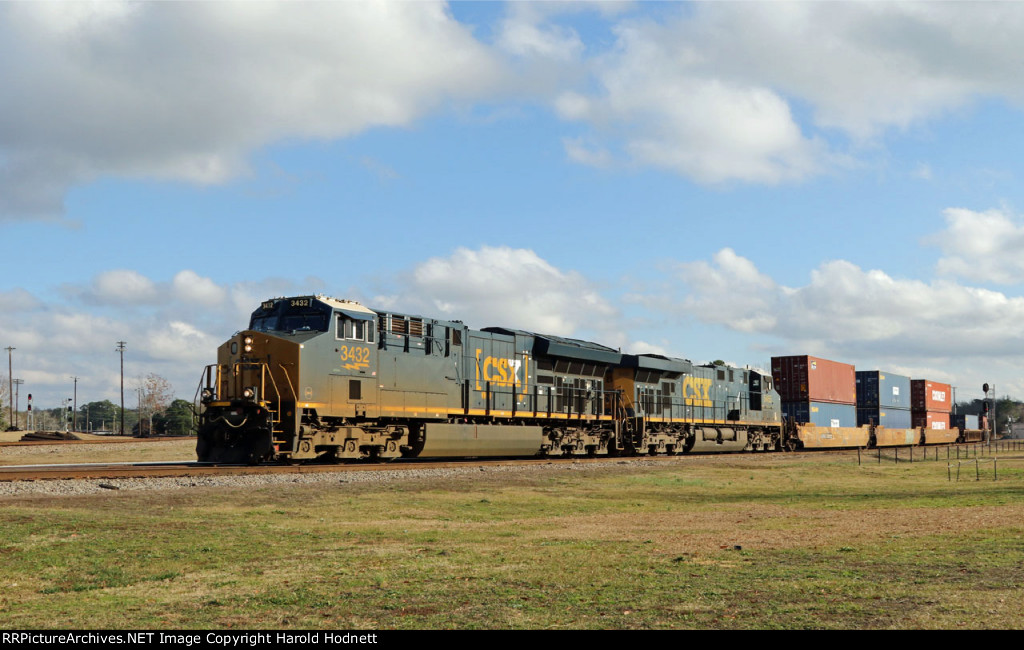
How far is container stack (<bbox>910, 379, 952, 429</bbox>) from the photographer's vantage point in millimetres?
63594

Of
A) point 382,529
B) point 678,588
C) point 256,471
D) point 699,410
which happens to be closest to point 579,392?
point 699,410

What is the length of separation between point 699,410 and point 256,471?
24.1 m

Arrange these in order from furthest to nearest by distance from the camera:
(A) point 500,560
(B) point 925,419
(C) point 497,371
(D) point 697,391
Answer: (B) point 925,419 → (D) point 697,391 → (C) point 497,371 → (A) point 500,560

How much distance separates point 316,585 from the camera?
9.34 meters

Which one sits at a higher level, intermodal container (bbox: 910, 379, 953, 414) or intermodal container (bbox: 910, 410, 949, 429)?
intermodal container (bbox: 910, 379, 953, 414)

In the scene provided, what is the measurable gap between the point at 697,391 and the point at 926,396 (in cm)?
3253

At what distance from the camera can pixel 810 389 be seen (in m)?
48.8

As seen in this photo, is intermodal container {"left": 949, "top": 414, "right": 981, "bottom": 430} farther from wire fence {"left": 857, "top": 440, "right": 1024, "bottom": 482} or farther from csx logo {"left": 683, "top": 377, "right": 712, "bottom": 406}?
csx logo {"left": 683, "top": 377, "right": 712, "bottom": 406}

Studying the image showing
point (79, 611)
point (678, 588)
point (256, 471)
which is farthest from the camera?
point (256, 471)

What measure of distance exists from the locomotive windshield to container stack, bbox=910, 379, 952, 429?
52393mm

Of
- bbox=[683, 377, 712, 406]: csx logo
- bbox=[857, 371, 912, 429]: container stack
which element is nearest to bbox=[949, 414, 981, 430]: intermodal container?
bbox=[857, 371, 912, 429]: container stack

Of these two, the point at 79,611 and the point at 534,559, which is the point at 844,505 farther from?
the point at 79,611

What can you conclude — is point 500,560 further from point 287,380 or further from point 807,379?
point 807,379

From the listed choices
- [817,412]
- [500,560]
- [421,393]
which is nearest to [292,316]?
[421,393]
